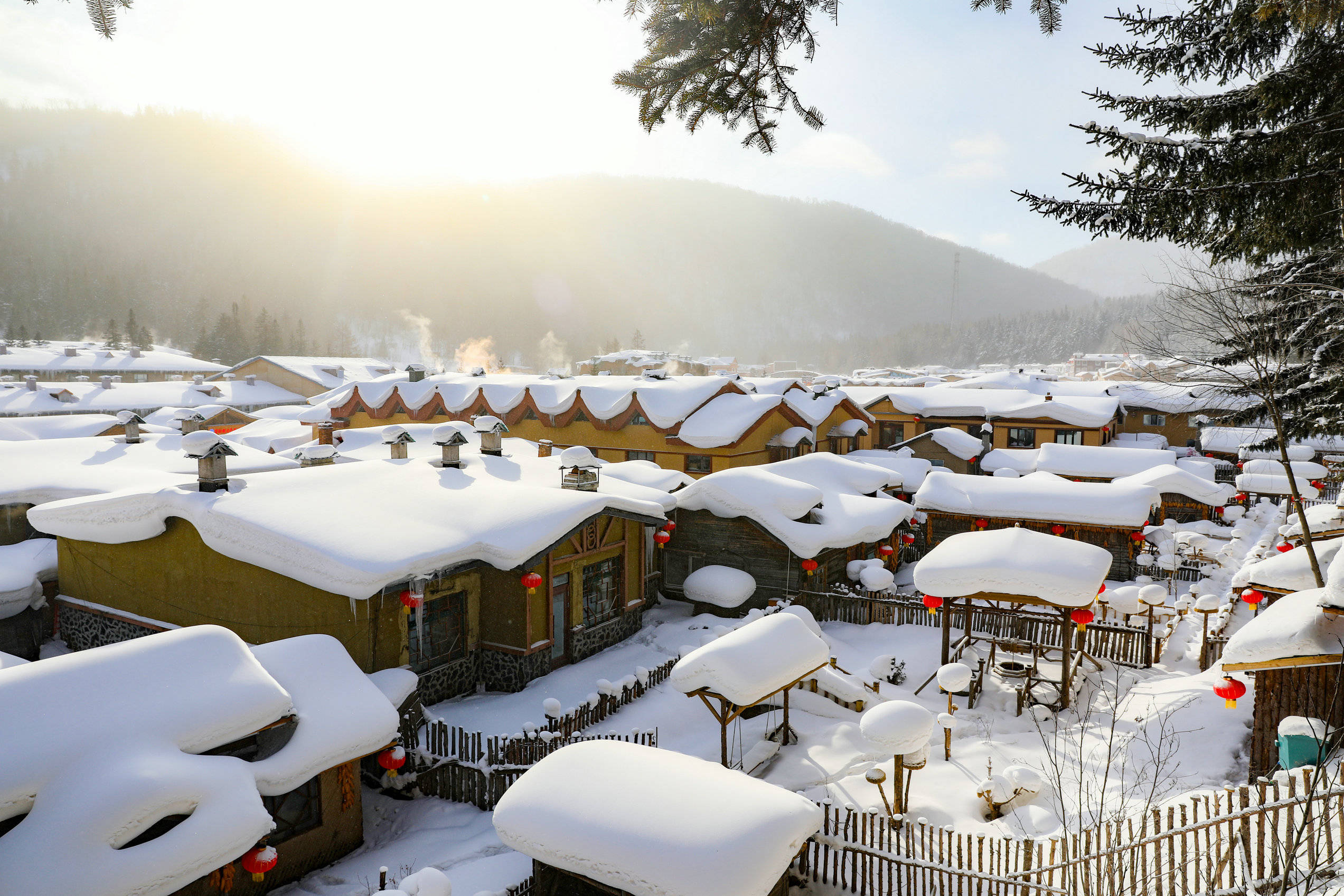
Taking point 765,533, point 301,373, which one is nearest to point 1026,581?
point 765,533

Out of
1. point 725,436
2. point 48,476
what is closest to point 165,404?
point 48,476

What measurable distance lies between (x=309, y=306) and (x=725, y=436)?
16548 cm

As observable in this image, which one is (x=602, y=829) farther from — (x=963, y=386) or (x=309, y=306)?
(x=309, y=306)

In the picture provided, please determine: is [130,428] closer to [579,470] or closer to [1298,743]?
[579,470]

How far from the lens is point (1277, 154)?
7051mm

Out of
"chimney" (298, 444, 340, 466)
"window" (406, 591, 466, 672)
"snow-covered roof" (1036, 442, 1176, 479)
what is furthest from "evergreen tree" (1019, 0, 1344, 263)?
"snow-covered roof" (1036, 442, 1176, 479)

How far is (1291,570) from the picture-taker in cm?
1374

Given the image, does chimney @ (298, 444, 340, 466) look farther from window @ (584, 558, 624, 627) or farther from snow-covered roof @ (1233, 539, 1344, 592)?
snow-covered roof @ (1233, 539, 1344, 592)

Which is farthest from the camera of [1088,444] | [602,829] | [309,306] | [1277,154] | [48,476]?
[309,306]

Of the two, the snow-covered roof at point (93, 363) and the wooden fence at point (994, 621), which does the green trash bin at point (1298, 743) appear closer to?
the wooden fence at point (994, 621)

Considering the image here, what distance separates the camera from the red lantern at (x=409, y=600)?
1364 cm

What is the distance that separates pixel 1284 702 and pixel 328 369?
72.7 meters

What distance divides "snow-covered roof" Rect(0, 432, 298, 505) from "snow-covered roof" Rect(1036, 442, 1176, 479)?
3088 centimetres

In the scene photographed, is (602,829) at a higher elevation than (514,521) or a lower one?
lower
